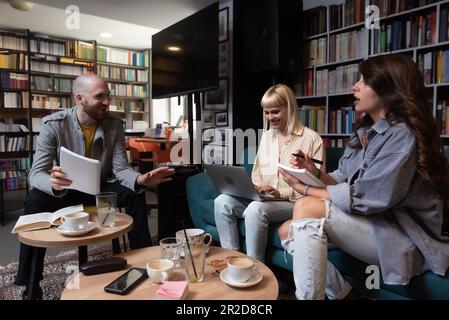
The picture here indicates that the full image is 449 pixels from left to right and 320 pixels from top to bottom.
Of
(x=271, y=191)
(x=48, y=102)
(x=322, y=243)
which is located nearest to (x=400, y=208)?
(x=322, y=243)

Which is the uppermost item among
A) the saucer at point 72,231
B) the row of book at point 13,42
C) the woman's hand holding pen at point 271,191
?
the row of book at point 13,42

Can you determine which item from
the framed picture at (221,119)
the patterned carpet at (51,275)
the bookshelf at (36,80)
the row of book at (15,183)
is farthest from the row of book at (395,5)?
the row of book at (15,183)

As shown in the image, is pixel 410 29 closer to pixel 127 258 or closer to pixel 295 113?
pixel 295 113

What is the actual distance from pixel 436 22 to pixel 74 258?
2869 mm

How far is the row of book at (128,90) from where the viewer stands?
19.4 feet

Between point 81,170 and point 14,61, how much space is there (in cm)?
430

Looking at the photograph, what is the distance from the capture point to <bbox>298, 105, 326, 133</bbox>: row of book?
2898mm

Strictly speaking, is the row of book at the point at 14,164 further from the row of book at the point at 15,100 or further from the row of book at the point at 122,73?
the row of book at the point at 122,73

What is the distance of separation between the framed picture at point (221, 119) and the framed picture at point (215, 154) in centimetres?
22

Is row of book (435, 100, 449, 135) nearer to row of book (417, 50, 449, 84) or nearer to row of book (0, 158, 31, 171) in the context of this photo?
row of book (417, 50, 449, 84)

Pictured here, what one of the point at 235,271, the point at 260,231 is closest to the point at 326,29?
the point at 260,231

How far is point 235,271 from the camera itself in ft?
3.15

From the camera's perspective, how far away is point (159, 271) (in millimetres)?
985

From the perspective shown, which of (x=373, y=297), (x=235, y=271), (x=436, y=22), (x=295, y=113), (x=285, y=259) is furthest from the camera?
(x=436, y=22)
